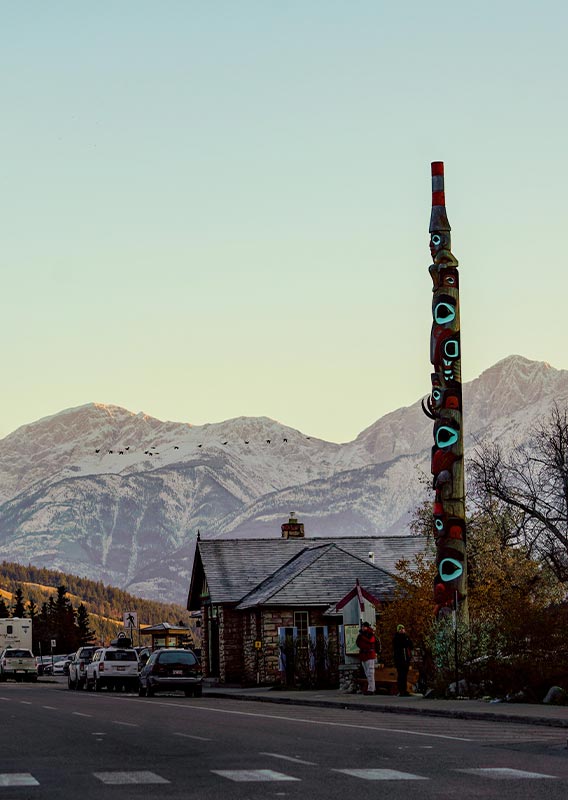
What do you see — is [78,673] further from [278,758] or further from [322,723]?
[278,758]

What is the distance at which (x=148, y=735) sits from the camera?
22.4m

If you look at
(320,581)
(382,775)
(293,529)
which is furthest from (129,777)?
(293,529)

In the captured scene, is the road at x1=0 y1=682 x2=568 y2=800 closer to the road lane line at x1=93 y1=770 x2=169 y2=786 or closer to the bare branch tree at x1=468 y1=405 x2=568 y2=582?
the road lane line at x1=93 y1=770 x2=169 y2=786

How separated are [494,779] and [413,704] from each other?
1631cm

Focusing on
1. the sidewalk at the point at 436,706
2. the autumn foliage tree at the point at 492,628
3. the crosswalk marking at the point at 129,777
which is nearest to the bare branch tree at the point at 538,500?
the autumn foliage tree at the point at 492,628

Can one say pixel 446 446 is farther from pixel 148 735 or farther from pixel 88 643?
pixel 88 643

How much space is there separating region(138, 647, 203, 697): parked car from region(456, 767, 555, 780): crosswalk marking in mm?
26737

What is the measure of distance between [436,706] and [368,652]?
742cm

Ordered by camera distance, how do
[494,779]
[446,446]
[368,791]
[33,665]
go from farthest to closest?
[33,665], [446,446], [494,779], [368,791]

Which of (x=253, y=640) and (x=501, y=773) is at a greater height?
(x=253, y=640)

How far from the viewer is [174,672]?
1661 inches

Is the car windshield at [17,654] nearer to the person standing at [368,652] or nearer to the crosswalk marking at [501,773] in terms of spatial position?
the person standing at [368,652]

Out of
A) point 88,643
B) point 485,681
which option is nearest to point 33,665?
point 485,681

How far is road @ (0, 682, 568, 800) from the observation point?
1415cm
